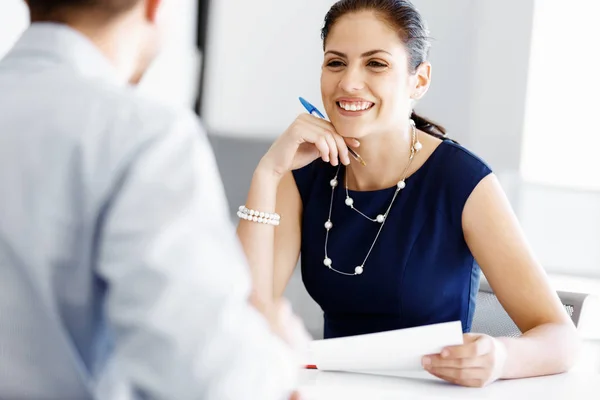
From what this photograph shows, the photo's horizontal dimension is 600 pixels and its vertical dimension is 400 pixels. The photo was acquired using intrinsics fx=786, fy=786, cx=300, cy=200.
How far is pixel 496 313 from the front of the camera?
6.00ft

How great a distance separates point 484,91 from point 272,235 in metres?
1.78

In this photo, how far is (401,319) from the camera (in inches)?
67.6

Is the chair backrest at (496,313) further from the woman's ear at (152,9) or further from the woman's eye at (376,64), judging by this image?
the woman's ear at (152,9)

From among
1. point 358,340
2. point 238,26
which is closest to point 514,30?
point 238,26

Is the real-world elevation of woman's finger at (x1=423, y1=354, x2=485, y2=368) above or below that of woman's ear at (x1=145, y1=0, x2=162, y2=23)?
below

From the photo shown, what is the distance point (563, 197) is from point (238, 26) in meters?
1.46

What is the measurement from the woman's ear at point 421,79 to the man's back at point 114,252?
4.00 feet

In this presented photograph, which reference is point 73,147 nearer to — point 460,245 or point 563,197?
point 460,245

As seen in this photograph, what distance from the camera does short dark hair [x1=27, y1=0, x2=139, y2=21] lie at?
28.6 inches

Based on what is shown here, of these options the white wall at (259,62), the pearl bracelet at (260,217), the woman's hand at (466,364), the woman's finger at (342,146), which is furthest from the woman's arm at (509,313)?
the white wall at (259,62)

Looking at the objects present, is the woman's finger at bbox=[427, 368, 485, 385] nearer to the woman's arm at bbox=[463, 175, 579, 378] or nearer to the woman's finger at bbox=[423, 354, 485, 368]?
the woman's finger at bbox=[423, 354, 485, 368]

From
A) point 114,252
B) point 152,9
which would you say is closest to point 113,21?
point 152,9

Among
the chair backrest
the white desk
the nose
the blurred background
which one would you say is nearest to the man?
the white desk

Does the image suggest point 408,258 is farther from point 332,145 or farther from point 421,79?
point 421,79
